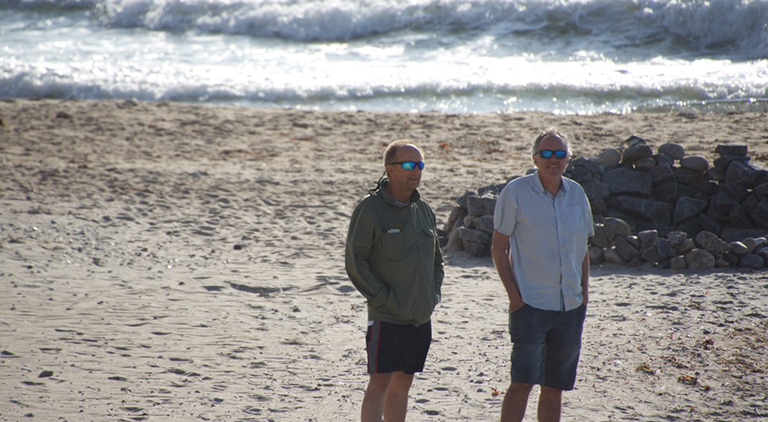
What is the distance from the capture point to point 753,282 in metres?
6.82

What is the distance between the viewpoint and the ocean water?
1672 centimetres

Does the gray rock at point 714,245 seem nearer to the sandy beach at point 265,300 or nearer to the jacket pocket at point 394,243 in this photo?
the sandy beach at point 265,300

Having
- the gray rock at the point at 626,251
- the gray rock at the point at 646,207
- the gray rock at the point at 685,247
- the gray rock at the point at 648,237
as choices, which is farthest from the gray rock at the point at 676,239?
the gray rock at the point at 646,207

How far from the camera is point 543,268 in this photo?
12.0ft

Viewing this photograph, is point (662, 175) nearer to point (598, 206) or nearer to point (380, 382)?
point (598, 206)

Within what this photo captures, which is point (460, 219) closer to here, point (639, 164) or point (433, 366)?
point (639, 164)

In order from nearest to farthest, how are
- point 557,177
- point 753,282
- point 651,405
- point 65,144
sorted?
1. point 557,177
2. point 651,405
3. point 753,282
4. point 65,144

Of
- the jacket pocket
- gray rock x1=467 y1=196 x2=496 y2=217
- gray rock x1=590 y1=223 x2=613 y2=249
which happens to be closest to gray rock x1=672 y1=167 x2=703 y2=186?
gray rock x1=590 y1=223 x2=613 y2=249

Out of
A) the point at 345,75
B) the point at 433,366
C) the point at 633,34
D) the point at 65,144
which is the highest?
the point at 633,34

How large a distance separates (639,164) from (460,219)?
6.46 ft

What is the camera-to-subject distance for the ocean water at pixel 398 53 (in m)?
16.7

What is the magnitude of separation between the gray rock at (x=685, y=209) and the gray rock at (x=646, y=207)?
0.07 meters

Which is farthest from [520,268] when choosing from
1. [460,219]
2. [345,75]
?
[345,75]

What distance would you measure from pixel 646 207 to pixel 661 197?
0.30 m
